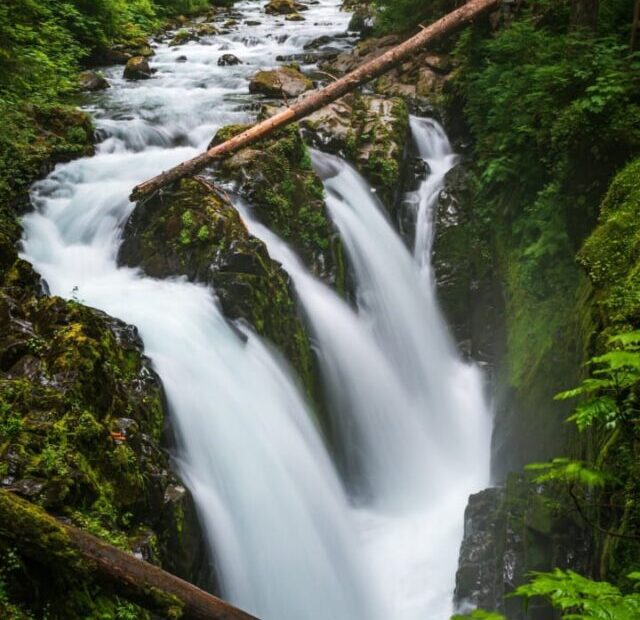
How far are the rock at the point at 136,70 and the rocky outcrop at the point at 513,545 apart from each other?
12873mm

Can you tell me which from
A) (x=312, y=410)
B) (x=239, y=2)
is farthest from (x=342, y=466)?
(x=239, y=2)

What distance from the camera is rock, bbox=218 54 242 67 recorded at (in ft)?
54.0

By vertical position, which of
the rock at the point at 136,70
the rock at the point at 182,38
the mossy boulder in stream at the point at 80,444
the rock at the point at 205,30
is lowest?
the mossy boulder in stream at the point at 80,444

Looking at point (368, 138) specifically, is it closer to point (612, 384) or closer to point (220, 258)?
point (220, 258)

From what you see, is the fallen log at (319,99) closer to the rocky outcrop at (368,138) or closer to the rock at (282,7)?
the rocky outcrop at (368,138)

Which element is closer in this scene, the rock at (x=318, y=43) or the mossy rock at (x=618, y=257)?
the mossy rock at (x=618, y=257)

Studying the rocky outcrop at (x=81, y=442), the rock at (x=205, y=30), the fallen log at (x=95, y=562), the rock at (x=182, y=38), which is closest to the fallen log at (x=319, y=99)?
the rocky outcrop at (x=81, y=442)

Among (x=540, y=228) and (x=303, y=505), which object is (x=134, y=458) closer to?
(x=303, y=505)

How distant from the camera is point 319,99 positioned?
390 inches

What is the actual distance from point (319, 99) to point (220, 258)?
3881 millimetres

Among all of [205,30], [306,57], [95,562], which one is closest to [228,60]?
[306,57]

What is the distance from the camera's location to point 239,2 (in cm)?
2717

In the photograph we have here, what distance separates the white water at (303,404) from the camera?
5.76m

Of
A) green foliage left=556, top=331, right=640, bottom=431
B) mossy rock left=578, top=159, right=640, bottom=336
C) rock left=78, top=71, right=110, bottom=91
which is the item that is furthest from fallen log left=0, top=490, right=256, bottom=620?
rock left=78, top=71, right=110, bottom=91
